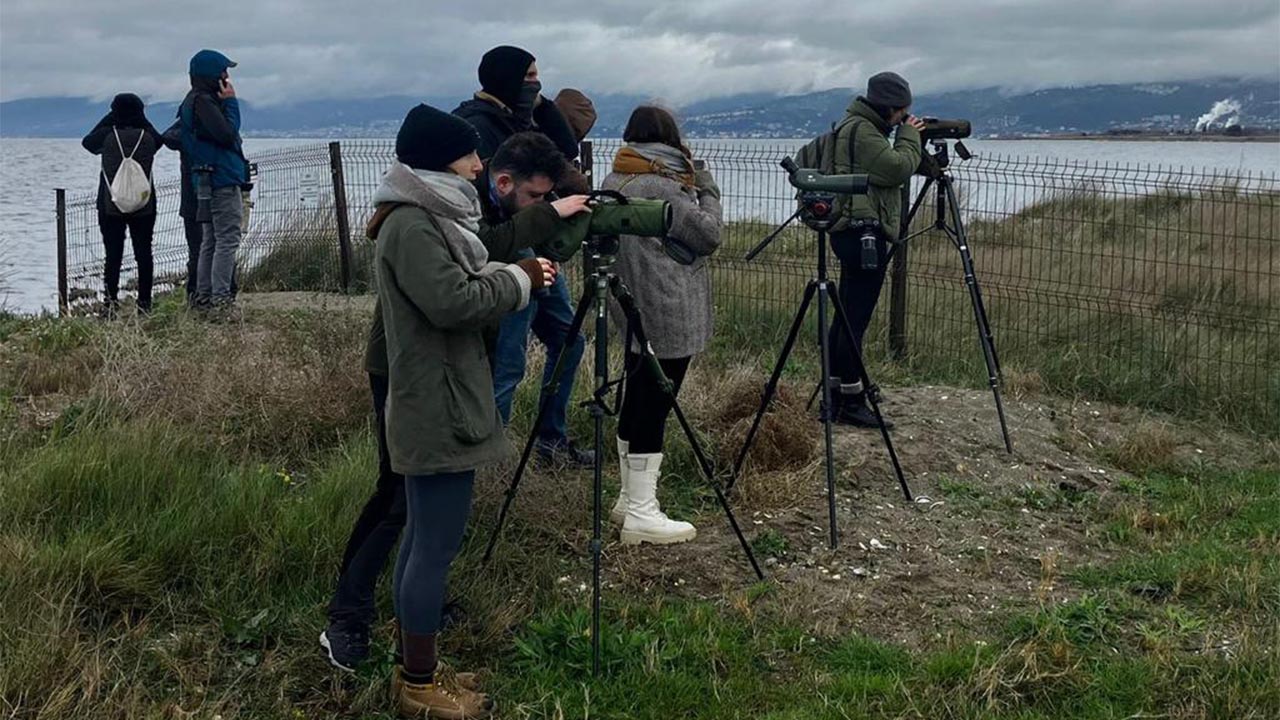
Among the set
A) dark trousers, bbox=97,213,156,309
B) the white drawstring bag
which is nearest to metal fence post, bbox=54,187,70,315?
dark trousers, bbox=97,213,156,309

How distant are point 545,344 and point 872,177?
201 centimetres

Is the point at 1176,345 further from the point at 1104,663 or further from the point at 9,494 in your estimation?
the point at 9,494

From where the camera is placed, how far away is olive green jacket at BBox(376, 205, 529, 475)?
3143 millimetres

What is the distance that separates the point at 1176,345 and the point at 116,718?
7.18m

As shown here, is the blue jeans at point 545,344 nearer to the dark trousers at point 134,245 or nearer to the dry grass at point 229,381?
the dry grass at point 229,381

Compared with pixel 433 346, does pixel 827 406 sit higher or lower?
lower

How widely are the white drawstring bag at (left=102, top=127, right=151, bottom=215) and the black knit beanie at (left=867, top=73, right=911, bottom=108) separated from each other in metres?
5.95

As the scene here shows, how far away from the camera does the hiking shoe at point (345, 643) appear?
12.3 feet

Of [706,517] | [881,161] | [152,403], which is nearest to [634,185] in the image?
[706,517]

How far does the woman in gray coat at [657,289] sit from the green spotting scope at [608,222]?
730 mm

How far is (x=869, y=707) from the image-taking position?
11.9 feet

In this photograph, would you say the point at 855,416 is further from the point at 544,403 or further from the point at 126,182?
the point at 126,182

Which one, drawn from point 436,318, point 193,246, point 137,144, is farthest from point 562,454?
point 137,144

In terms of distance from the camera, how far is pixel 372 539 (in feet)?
12.1
